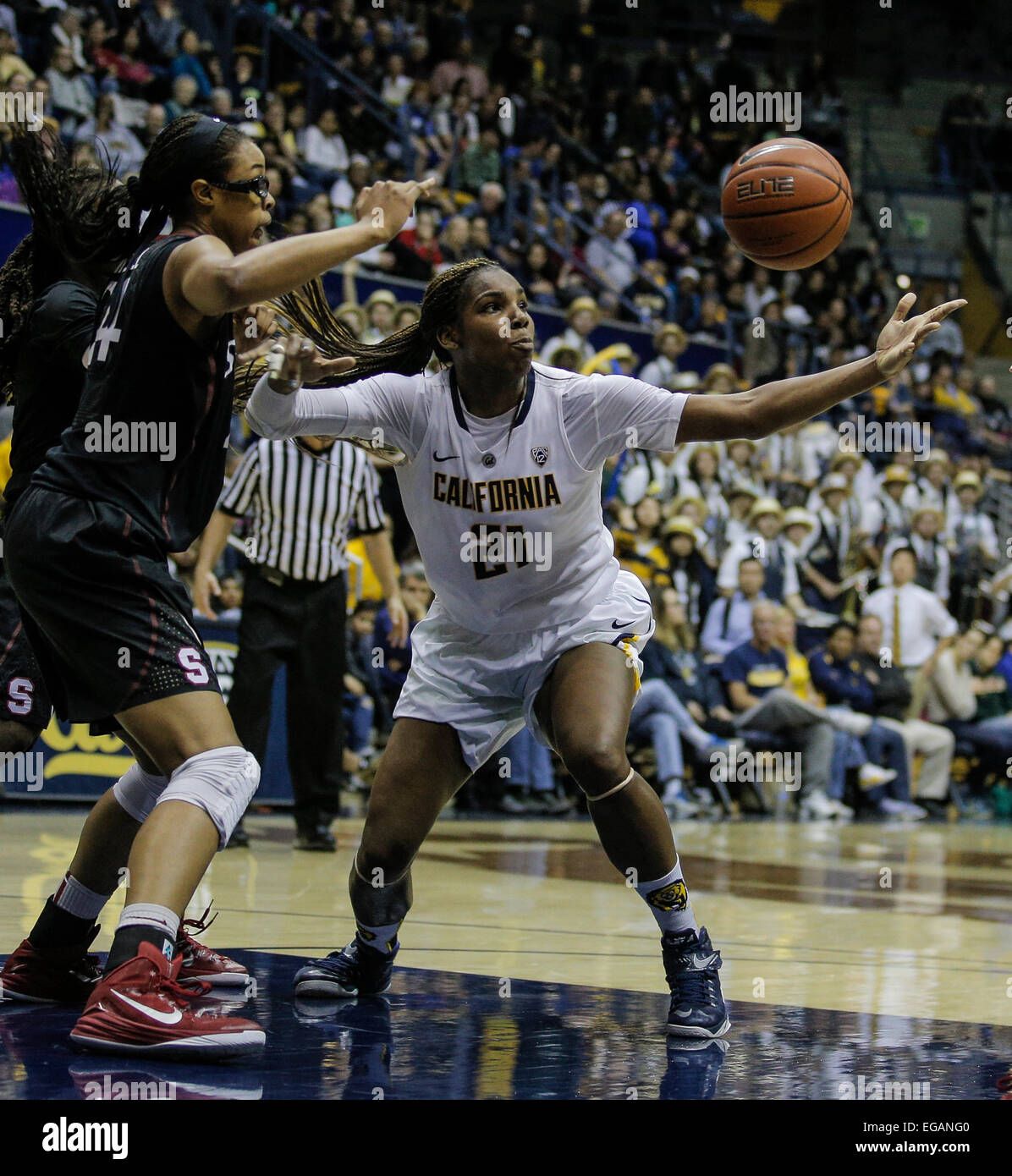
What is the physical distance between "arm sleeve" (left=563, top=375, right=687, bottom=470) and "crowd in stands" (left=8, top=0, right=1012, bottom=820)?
229 inches

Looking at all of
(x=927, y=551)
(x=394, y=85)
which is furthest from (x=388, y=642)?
(x=394, y=85)

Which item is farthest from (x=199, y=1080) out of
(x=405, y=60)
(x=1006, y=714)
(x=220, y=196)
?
(x=405, y=60)

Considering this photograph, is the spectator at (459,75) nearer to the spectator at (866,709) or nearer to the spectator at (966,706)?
the spectator at (866,709)

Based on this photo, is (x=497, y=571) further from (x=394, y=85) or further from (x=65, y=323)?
(x=394, y=85)

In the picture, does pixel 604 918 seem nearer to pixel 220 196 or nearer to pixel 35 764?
pixel 220 196

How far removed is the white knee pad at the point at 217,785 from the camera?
11.9ft

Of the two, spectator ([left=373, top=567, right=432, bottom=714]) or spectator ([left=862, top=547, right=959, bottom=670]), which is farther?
spectator ([left=862, top=547, right=959, bottom=670])

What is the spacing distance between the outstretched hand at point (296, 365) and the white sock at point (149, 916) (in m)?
1.28

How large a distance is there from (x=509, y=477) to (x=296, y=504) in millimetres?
3899

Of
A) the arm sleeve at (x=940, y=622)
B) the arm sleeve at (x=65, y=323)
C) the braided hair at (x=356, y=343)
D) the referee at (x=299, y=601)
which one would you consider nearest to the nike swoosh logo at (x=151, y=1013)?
the arm sleeve at (x=65, y=323)

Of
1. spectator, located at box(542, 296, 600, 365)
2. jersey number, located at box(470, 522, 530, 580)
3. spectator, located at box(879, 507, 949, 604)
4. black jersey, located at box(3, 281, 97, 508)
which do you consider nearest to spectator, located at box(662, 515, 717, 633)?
spectator, located at box(542, 296, 600, 365)

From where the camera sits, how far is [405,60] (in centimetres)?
1708

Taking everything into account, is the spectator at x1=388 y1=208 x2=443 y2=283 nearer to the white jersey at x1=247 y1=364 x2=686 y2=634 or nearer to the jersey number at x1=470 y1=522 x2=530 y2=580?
the white jersey at x1=247 y1=364 x2=686 y2=634

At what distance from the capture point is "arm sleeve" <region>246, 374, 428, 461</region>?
4113mm
